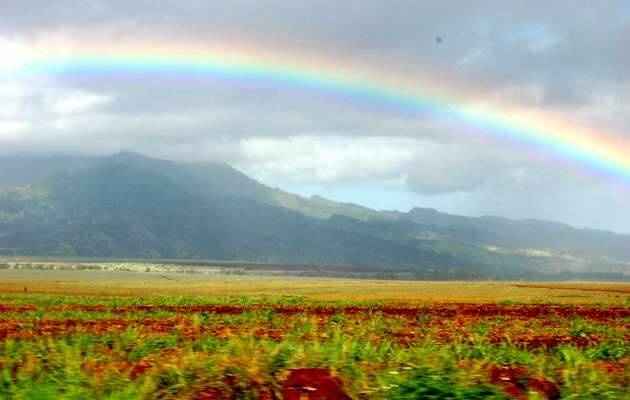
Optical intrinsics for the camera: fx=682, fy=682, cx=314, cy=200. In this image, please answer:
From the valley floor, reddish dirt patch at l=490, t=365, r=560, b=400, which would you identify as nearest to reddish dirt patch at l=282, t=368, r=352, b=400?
reddish dirt patch at l=490, t=365, r=560, b=400

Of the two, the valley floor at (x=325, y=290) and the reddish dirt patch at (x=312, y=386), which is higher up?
the reddish dirt patch at (x=312, y=386)

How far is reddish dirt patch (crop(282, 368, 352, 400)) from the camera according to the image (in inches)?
389

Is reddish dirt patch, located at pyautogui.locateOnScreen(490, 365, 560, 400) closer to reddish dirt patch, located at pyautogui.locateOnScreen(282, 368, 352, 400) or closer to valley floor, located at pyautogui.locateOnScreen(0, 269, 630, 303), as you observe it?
reddish dirt patch, located at pyautogui.locateOnScreen(282, 368, 352, 400)

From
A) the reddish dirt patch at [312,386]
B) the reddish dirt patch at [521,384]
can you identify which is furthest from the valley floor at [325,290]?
the reddish dirt patch at [312,386]

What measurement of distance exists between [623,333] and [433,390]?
70.7 feet

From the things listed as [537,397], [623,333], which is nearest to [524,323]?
[623,333]

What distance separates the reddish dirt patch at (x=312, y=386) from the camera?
9891 mm

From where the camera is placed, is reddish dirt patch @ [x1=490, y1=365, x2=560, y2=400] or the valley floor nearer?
reddish dirt patch @ [x1=490, y1=365, x2=560, y2=400]

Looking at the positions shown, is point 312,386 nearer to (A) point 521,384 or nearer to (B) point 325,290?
(A) point 521,384

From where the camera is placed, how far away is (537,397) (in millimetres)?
10117

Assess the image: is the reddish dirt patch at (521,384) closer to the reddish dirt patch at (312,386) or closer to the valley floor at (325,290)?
the reddish dirt patch at (312,386)

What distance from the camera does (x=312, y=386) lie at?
999 cm

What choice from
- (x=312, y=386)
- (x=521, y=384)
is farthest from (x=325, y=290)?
(x=312, y=386)

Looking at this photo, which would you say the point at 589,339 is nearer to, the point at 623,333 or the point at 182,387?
the point at 623,333
